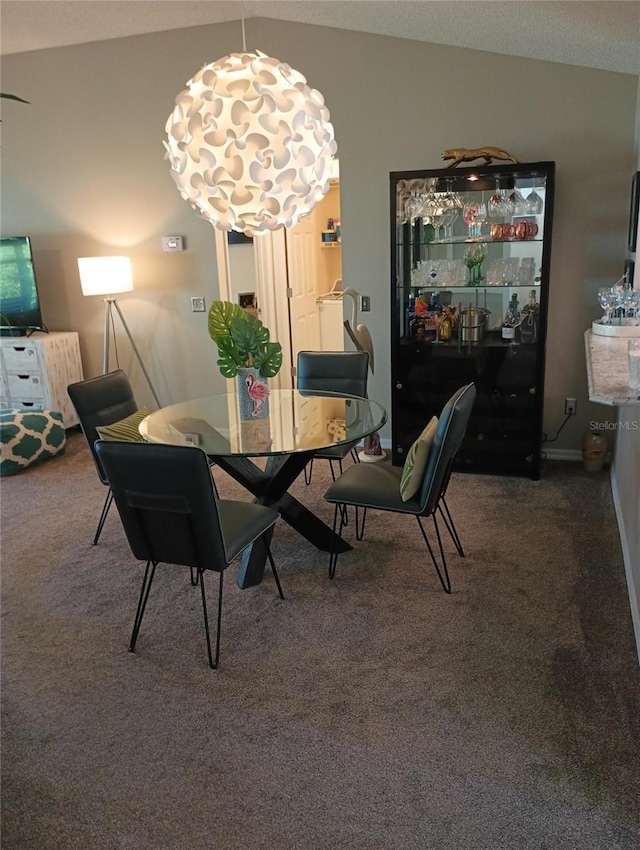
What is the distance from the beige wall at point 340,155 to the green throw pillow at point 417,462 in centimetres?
205

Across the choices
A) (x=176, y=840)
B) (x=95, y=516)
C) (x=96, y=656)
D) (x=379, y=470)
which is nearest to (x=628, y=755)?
(x=176, y=840)

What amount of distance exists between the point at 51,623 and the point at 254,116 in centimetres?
218

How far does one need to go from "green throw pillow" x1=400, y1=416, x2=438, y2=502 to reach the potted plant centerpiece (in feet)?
2.57

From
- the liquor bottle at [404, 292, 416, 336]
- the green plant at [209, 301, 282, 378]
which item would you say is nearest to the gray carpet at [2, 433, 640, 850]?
the green plant at [209, 301, 282, 378]

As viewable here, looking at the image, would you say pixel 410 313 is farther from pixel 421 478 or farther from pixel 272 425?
pixel 421 478

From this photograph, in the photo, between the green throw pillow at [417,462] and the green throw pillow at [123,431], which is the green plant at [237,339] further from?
the green throw pillow at [417,462]

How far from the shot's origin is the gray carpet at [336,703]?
5.74 ft

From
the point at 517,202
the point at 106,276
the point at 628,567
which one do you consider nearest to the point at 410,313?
the point at 517,202

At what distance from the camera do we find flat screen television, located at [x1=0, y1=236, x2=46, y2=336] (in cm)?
522

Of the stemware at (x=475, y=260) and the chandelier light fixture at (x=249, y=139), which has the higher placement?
the chandelier light fixture at (x=249, y=139)

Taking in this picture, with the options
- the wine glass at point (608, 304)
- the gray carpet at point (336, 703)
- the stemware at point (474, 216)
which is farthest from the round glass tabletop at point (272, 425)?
the stemware at point (474, 216)

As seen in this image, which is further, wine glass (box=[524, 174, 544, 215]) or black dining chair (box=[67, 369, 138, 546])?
wine glass (box=[524, 174, 544, 215])

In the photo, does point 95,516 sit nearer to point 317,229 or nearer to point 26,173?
point 26,173

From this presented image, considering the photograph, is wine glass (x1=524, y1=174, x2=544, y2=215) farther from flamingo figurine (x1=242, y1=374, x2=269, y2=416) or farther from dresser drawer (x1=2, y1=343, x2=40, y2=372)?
dresser drawer (x1=2, y1=343, x2=40, y2=372)
